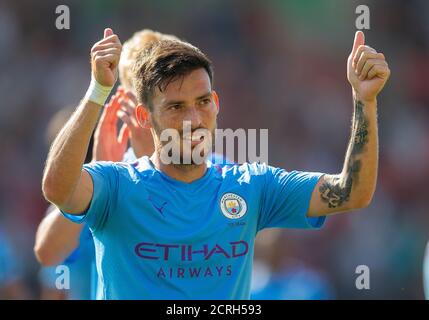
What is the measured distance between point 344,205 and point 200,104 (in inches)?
30.2

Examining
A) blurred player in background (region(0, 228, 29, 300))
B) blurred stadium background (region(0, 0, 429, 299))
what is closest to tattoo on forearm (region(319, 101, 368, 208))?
blurred player in background (region(0, 228, 29, 300))

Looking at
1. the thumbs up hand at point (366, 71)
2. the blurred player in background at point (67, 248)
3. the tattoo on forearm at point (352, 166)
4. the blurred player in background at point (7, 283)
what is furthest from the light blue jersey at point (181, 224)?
the blurred player in background at point (7, 283)

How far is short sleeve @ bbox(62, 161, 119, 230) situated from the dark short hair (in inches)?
15.2

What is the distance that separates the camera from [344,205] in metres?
4.04

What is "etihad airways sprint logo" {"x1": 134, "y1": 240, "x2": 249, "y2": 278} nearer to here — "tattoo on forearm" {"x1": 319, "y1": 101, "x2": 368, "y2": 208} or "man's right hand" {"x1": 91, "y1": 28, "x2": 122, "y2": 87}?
"tattoo on forearm" {"x1": 319, "y1": 101, "x2": 368, "y2": 208}

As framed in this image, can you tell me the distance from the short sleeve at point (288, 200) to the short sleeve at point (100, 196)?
684 mm

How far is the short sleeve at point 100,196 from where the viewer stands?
12.9 ft

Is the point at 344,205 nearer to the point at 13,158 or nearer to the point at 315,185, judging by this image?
the point at 315,185

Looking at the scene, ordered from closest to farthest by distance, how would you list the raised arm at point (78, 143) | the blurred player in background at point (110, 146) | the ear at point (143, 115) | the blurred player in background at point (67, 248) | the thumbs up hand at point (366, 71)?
the raised arm at point (78, 143) → the thumbs up hand at point (366, 71) → the ear at point (143, 115) → the blurred player in background at point (110, 146) → the blurred player in background at point (67, 248)

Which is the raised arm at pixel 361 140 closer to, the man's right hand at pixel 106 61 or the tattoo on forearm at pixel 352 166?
the tattoo on forearm at pixel 352 166

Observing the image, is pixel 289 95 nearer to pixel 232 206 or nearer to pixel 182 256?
pixel 232 206

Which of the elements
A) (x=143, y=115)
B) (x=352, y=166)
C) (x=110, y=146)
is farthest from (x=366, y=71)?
(x=110, y=146)

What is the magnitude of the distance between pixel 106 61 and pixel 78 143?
35 cm
